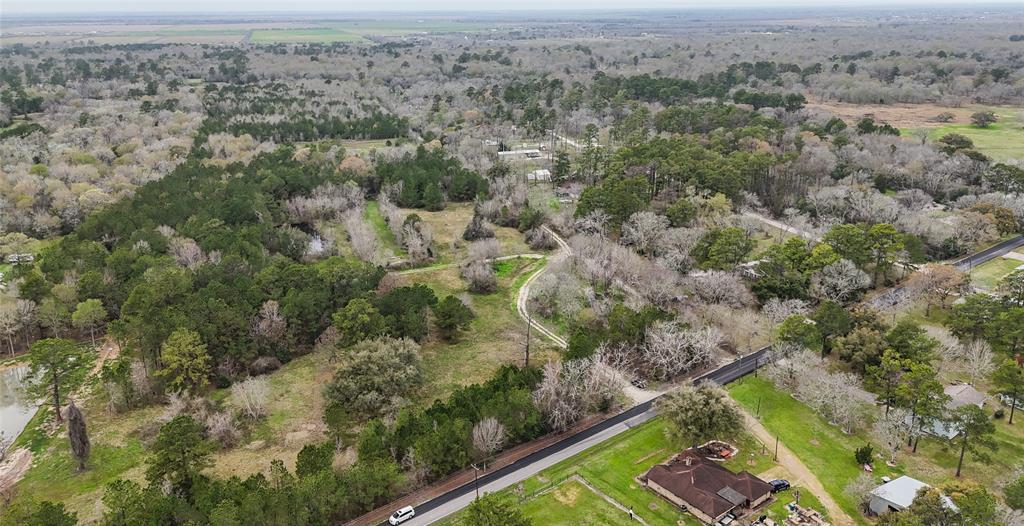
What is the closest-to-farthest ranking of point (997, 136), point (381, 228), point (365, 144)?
point (381, 228) → point (997, 136) → point (365, 144)

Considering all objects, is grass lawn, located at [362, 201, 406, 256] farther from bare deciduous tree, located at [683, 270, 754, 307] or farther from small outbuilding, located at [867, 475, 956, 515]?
small outbuilding, located at [867, 475, 956, 515]

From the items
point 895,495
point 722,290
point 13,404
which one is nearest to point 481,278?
point 722,290

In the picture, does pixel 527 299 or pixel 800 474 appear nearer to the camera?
pixel 800 474

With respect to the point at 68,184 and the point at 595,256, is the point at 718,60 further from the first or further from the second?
the point at 68,184

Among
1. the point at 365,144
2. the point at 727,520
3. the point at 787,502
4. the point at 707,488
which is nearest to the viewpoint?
the point at 727,520

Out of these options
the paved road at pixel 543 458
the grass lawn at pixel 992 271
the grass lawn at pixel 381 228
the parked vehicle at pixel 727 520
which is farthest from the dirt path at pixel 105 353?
the grass lawn at pixel 992 271

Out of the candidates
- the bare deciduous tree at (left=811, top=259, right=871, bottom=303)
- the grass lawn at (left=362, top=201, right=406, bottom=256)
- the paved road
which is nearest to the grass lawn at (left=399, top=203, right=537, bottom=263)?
the grass lawn at (left=362, top=201, right=406, bottom=256)

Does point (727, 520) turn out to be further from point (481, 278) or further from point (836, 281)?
point (481, 278)

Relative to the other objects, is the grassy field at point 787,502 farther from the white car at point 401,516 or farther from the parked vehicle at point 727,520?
the white car at point 401,516

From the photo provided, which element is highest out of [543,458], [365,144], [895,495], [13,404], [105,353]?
[365,144]
